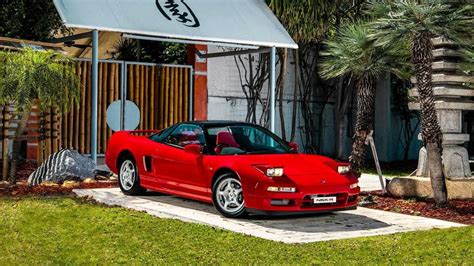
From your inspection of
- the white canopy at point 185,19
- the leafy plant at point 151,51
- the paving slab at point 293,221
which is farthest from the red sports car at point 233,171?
the leafy plant at point 151,51

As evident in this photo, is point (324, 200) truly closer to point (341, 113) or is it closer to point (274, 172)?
point (274, 172)

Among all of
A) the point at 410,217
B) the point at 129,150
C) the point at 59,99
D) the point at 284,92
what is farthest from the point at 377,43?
the point at 284,92

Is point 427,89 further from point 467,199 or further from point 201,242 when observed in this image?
point 201,242

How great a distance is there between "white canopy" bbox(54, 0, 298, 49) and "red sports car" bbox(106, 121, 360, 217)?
11.5ft

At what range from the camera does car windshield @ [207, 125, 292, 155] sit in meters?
10.5

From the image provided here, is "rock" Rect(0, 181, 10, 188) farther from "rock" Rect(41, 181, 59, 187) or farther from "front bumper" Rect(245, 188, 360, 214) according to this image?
"front bumper" Rect(245, 188, 360, 214)

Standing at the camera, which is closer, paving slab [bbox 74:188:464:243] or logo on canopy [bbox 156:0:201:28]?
paving slab [bbox 74:188:464:243]

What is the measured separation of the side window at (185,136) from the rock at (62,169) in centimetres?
284

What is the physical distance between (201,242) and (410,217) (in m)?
3.59

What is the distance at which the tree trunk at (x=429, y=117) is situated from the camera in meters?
11.3

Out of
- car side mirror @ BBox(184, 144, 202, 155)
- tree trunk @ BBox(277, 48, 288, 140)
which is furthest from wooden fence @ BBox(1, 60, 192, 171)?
car side mirror @ BBox(184, 144, 202, 155)

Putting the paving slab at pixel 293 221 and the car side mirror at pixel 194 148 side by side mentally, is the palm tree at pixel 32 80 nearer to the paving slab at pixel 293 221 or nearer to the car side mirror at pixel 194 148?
the paving slab at pixel 293 221

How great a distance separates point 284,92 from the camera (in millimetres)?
21266

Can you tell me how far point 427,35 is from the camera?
11.3m
